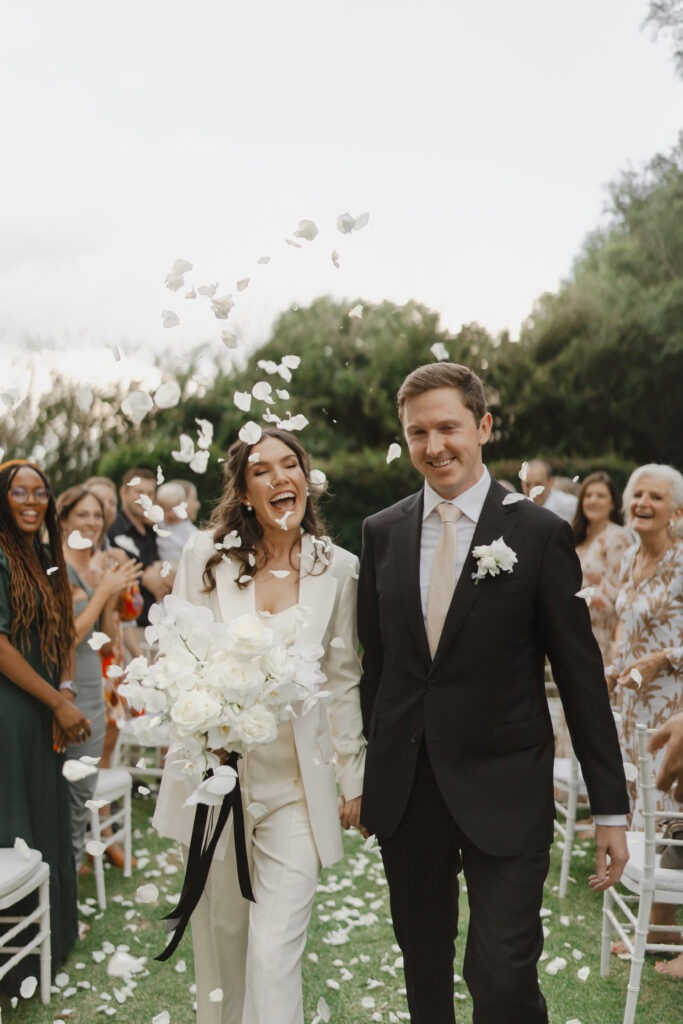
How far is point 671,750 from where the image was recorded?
141 inches

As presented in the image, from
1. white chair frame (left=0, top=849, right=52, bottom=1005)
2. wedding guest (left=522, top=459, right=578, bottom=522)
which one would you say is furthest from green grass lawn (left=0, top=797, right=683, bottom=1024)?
wedding guest (left=522, top=459, right=578, bottom=522)

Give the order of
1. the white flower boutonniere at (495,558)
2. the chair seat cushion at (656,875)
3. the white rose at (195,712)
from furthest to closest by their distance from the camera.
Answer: the chair seat cushion at (656,875), the white flower boutonniere at (495,558), the white rose at (195,712)

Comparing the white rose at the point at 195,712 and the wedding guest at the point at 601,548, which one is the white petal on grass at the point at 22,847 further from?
the wedding guest at the point at 601,548

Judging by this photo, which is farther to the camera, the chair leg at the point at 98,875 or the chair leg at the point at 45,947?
the chair leg at the point at 98,875

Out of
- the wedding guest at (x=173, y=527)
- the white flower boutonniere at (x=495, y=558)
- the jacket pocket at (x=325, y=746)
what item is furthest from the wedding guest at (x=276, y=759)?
the wedding guest at (x=173, y=527)

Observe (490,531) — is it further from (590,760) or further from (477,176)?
(477,176)

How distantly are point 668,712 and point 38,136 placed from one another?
10383mm

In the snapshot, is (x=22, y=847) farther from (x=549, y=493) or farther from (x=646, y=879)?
(x=549, y=493)

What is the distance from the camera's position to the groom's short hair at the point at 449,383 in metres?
2.77

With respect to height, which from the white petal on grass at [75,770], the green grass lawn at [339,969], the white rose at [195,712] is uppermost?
the white rose at [195,712]

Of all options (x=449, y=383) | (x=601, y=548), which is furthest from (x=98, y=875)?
(x=601, y=548)

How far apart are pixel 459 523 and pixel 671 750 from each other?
4.80 ft

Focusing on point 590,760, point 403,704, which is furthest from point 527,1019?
point 403,704

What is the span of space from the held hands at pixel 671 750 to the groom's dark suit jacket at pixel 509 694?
845mm
